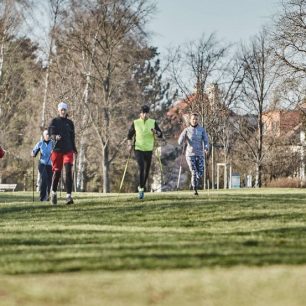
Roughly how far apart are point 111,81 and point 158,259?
42.2m

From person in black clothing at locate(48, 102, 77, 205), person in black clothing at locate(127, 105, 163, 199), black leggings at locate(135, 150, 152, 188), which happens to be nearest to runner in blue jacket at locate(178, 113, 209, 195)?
person in black clothing at locate(127, 105, 163, 199)

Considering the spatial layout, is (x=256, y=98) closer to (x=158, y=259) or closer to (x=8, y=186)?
(x=8, y=186)

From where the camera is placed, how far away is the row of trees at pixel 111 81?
146 ft

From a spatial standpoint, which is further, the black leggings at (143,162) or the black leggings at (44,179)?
the black leggings at (44,179)

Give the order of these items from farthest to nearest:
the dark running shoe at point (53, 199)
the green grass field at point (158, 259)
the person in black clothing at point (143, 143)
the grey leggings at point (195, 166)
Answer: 1. the grey leggings at point (195, 166)
2. the person in black clothing at point (143, 143)
3. the dark running shoe at point (53, 199)
4. the green grass field at point (158, 259)

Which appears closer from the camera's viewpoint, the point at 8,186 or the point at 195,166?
the point at 195,166

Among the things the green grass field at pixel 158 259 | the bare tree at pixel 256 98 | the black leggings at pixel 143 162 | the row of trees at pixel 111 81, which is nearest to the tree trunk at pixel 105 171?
the row of trees at pixel 111 81

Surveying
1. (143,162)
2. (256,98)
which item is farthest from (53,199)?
(256,98)

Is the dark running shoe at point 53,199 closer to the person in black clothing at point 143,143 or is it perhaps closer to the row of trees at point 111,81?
the person in black clothing at point 143,143

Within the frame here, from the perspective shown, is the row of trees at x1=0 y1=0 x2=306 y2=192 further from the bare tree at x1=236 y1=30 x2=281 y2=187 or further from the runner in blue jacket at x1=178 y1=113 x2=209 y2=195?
the runner in blue jacket at x1=178 y1=113 x2=209 y2=195

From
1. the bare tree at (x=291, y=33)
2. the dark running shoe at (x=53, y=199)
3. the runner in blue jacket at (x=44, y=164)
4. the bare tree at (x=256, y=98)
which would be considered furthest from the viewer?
the bare tree at (x=256, y=98)

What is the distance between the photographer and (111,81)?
1929 inches

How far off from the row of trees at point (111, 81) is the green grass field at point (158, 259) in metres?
22.0

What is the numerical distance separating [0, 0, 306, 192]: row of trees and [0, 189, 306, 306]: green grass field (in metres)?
22.0
